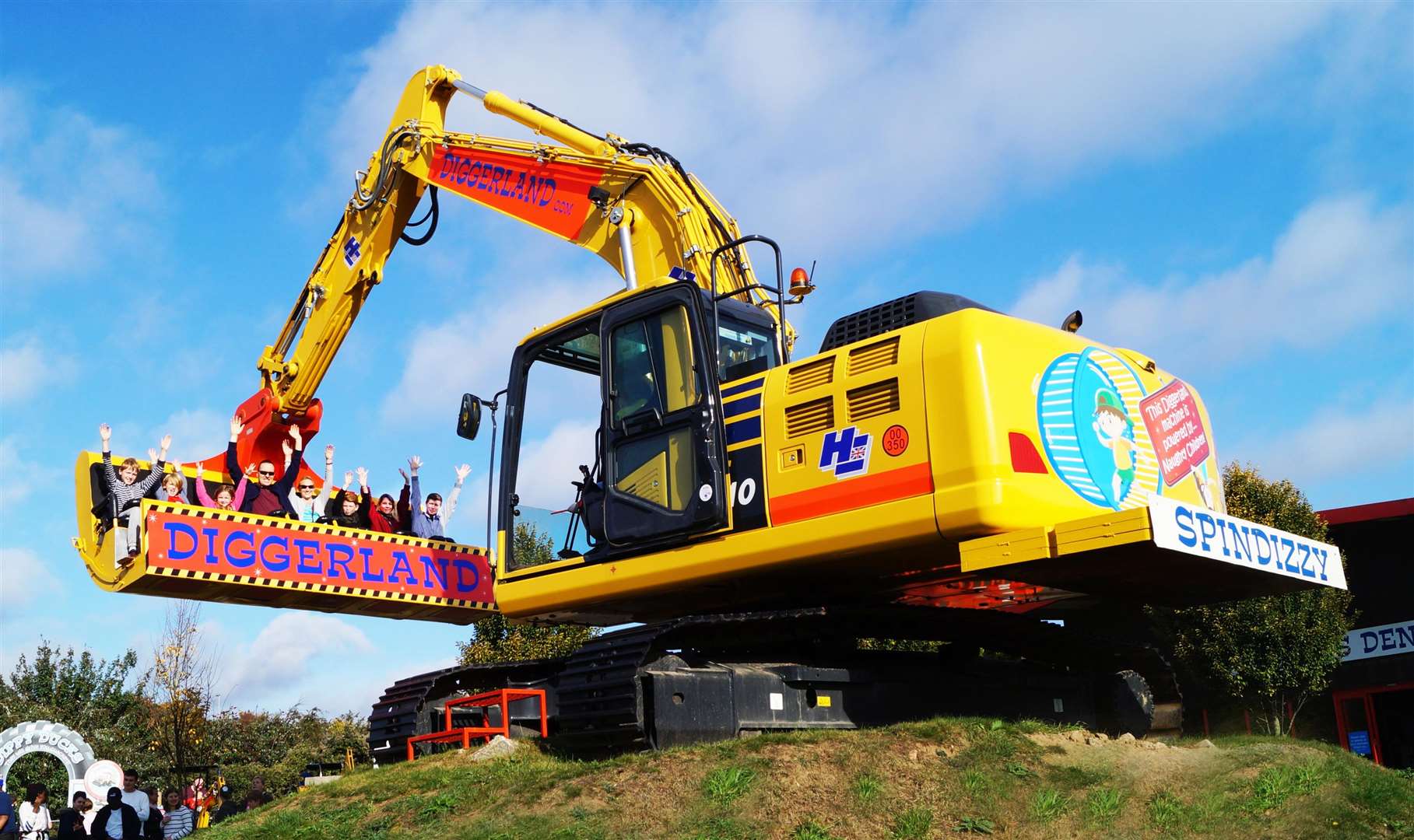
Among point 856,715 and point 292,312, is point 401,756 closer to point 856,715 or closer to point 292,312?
point 856,715

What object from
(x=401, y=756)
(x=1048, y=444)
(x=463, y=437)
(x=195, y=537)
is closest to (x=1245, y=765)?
(x=1048, y=444)

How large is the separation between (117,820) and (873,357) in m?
8.08

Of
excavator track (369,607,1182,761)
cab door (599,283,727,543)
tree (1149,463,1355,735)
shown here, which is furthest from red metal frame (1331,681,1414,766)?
cab door (599,283,727,543)

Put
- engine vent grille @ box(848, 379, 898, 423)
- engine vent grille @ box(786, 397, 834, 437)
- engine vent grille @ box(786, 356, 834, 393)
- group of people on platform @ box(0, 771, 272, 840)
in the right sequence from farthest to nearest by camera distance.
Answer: group of people on platform @ box(0, 771, 272, 840)
engine vent grille @ box(786, 356, 834, 393)
engine vent grille @ box(786, 397, 834, 437)
engine vent grille @ box(848, 379, 898, 423)

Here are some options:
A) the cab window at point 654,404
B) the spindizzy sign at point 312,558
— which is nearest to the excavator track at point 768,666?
the cab window at point 654,404

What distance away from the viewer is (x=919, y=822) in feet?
24.5

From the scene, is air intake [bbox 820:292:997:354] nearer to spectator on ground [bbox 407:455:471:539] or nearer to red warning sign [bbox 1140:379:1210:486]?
red warning sign [bbox 1140:379:1210:486]

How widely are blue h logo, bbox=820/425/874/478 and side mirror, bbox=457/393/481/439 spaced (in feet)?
11.7

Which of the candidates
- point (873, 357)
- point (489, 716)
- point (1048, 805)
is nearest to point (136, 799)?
point (489, 716)

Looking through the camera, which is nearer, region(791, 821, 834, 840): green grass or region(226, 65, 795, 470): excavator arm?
region(791, 821, 834, 840): green grass

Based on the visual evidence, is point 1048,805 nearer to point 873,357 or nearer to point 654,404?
point 873,357

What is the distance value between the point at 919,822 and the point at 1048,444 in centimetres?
274

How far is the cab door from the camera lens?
31.0 feet

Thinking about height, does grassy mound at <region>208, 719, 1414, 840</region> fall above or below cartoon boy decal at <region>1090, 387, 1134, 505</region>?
below
